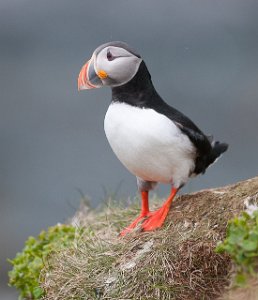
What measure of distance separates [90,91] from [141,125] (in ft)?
29.2

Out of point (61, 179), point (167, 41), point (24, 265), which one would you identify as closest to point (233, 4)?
point (167, 41)

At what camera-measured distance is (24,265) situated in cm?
612

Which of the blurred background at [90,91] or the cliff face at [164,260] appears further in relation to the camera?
the blurred background at [90,91]

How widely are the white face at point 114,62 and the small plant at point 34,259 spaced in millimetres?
1260

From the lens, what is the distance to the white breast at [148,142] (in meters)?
5.20

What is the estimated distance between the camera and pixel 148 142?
5195mm

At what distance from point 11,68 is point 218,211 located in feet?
35.8

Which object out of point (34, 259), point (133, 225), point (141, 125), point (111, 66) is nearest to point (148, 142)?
point (141, 125)

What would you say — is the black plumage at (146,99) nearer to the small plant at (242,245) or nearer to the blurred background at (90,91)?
the small plant at (242,245)

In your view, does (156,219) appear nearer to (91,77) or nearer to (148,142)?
(148,142)

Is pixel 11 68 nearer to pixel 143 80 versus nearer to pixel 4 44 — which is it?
pixel 4 44

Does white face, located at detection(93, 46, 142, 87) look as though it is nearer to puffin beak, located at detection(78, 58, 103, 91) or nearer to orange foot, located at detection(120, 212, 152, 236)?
puffin beak, located at detection(78, 58, 103, 91)

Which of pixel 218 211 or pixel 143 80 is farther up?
pixel 143 80

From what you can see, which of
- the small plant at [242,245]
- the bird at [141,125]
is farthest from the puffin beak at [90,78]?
the small plant at [242,245]
